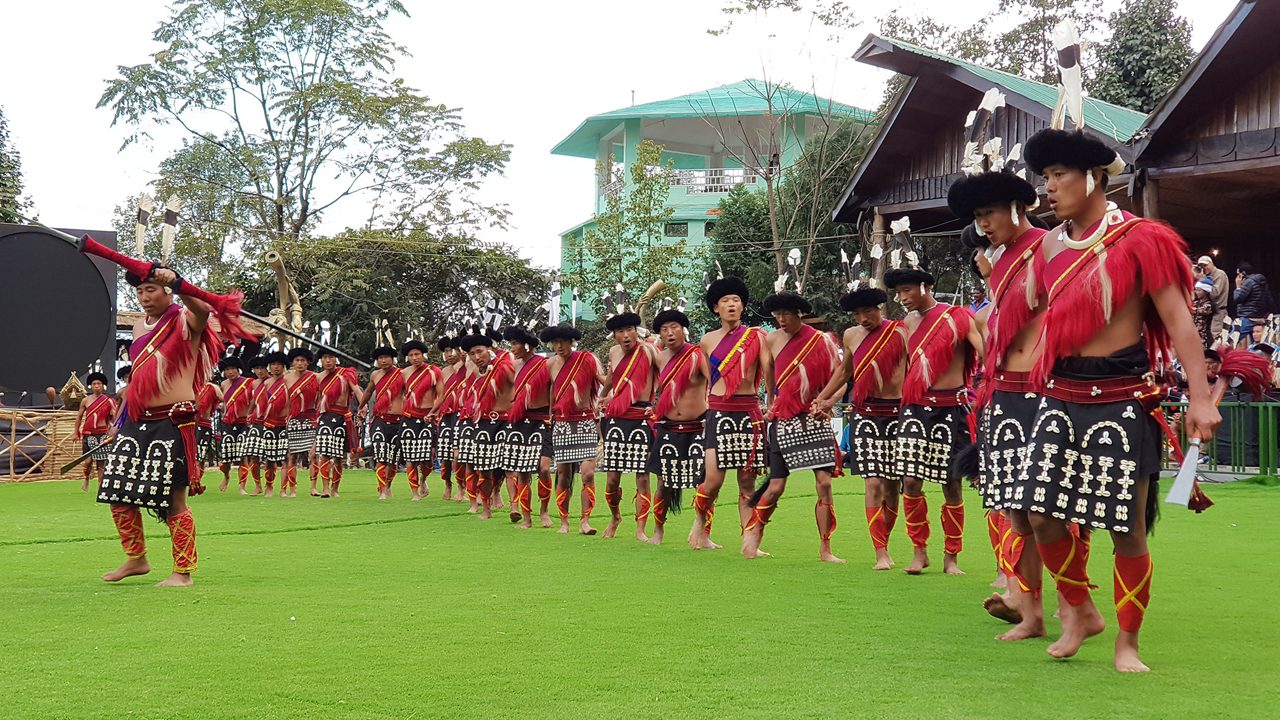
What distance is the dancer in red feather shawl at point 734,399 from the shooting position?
9133 millimetres

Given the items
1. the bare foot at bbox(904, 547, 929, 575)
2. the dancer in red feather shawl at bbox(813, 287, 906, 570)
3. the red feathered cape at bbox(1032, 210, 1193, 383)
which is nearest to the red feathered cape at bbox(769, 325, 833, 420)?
the dancer in red feather shawl at bbox(813, 287, 906, 570)

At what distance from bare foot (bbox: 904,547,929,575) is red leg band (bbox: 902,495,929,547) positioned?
0.04 meters

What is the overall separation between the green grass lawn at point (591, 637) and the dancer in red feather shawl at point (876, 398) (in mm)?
401

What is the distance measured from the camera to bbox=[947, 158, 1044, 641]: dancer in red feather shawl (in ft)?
16.3

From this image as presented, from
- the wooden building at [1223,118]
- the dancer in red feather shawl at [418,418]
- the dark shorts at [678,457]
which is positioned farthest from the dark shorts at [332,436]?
the wooden building at [1223,118]

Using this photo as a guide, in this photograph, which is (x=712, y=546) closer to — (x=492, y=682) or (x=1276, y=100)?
(x=492, y=682)

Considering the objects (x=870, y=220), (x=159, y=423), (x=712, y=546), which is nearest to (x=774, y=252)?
(x=870, y=220)

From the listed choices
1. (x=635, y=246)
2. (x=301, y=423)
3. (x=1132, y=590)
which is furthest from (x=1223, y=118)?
(x=1132, y=590)

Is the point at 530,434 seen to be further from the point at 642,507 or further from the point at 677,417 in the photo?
the point at 677,417

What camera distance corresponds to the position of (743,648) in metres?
4.98

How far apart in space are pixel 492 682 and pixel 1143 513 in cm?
236

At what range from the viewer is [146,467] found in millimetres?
7035

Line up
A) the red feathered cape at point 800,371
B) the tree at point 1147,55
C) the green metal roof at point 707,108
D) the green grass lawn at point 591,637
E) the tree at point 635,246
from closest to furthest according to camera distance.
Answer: the green grass lawn at point 591,637 → the red feathered cape at point 800,371 → the tree at point 1147,55 → the tree at point 635,246 → the green metal roof at point 707,108

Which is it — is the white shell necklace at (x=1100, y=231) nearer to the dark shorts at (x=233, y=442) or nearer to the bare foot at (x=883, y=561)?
the bare foot at (x=883, y=561)
